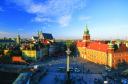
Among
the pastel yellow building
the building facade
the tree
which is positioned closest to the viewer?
the building facade

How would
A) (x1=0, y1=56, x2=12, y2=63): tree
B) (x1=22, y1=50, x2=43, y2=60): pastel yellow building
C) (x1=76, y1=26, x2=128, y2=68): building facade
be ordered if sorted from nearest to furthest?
(x1=76, y1=26, x2=128, y2=68): building facade
(x1=0, y1=56, x2=12, y2=63): tree
(x1=22, y1=50, x2=43, y2=60): pastel yellow building

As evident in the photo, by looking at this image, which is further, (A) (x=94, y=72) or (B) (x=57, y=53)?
(B) (x=57, y=53)

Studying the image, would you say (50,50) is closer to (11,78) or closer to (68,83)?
(11,78)

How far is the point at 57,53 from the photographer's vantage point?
100 m

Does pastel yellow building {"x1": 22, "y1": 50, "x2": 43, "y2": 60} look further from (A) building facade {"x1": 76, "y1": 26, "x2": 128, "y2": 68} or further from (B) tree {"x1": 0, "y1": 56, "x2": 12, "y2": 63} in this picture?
(A) building facade {"x1": 76, "y1": 26, "x2": 128, "y2": 68}

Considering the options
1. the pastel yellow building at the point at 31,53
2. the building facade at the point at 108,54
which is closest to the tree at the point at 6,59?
the pastel yellow building at the point at 31,53

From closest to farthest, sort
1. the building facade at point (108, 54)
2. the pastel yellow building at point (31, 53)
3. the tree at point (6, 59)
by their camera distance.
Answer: the building facade at point (108, 54) < the tree at point (6, 59) < the pastel yellow building at point (31, 53)

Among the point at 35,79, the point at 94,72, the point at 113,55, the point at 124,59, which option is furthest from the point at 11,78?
the point at 124,59

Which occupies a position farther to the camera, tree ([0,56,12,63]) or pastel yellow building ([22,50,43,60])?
pastel yellow building ([22,50,43,60])

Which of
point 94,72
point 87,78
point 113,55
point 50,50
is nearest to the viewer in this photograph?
point 87,78

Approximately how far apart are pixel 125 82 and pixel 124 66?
2090 centimetres

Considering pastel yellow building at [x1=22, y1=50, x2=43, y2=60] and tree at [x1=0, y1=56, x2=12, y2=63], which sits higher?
pastel yellow building at [x1=22, y1=50, x2=43, y2=60]

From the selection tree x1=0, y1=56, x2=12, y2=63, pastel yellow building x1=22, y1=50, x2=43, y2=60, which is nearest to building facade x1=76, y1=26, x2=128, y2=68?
pastel yellow building x1=22, y1=50, x2=43, y2=60

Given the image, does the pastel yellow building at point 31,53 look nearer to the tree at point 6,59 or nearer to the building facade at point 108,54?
the tree at point 6,59
